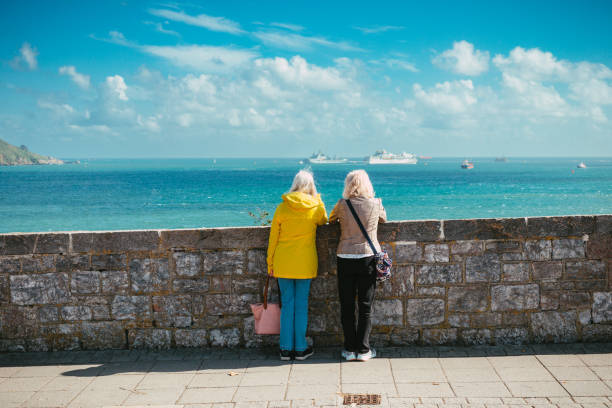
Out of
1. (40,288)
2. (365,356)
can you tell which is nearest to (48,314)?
(40,288)

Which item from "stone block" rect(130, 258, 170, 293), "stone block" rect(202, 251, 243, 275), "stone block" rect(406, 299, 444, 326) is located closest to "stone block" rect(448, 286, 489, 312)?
"stone block" rect(406, 299, 444, 326)

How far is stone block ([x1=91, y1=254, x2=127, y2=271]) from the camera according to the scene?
4.82 m

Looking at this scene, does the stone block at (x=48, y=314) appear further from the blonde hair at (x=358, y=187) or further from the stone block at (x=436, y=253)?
the stone block at (x=436, y=253)

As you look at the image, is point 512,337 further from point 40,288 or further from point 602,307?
point 40,288

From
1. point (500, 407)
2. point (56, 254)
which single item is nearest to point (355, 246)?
point (500, 407)

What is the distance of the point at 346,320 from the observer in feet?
14.9

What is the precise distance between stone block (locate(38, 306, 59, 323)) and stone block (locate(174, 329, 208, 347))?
1.21m

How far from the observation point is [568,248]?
15.7 feet

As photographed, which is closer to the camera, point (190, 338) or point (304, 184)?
point (304, 184)

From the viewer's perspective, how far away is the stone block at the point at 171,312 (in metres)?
4.85

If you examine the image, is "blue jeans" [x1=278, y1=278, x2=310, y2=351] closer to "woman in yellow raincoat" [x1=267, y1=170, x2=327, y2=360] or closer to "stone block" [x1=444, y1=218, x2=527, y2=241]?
"woman in yellow raincoat" [x1=267, y1=170, x2=327, y2=360]

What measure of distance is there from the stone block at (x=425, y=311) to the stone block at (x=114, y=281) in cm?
284

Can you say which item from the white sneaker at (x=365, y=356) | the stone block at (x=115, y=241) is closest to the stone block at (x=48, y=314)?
the stone block at (x=115, y=241)

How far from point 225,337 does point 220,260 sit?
792 mm
